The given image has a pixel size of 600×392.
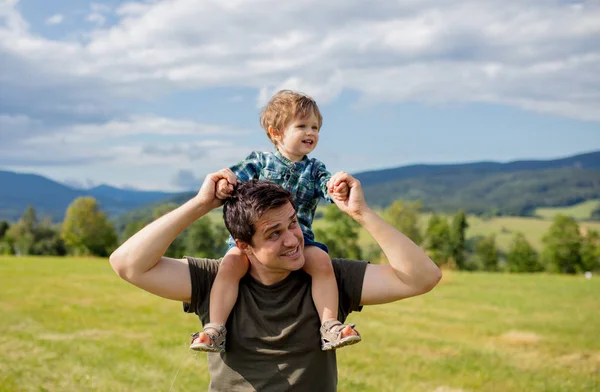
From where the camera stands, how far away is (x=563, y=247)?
74.8 meters

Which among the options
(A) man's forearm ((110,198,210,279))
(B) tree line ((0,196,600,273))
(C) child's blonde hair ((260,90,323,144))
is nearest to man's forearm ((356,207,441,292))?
(A) man's forearm ((110,198,210,279))

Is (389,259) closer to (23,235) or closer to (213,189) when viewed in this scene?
(213,189)

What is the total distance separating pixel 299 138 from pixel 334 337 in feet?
4.59

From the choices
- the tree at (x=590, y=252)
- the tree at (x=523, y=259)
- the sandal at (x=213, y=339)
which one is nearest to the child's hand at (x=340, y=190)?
the sandal at (x=213, y=339)

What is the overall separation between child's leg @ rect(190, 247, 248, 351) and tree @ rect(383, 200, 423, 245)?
7667 centimetres

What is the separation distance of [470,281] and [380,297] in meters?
35.8

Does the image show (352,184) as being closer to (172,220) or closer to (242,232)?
(242,232)

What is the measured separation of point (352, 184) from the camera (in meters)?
3.39

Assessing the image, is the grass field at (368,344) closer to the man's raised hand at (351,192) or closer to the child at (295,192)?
the child at (295,192)

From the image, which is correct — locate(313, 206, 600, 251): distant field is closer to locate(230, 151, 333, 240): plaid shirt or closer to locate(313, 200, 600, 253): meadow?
locate(313, 200, 600, 253): meadow

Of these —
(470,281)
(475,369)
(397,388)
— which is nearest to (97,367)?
(397,388)

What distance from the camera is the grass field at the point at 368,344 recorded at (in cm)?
1060

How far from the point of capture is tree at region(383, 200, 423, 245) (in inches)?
3170

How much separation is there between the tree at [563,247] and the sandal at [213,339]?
76475 millimetres
